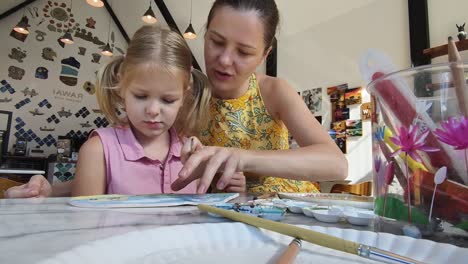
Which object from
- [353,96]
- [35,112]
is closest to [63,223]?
[353,96]

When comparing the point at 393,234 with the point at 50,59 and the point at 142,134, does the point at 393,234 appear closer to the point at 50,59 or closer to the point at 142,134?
the point at 142,134

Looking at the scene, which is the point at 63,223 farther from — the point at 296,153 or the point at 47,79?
the point at 47,79

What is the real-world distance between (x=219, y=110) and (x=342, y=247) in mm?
1020

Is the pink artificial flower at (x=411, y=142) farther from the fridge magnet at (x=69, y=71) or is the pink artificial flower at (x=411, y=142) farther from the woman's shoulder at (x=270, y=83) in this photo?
the fridge magnet at (x=69, y=71)

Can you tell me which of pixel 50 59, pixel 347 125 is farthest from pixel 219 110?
pixel 50 59

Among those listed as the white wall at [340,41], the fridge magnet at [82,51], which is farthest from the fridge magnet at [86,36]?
the white wall at [340,41]

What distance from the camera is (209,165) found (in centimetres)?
58

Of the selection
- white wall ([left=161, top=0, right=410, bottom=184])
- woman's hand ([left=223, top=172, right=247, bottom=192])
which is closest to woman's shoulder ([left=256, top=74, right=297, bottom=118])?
woman's hand ([left=223, top=172, right=247, bottom=192])

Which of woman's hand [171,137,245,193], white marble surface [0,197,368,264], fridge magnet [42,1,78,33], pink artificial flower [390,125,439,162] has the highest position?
fridge magnet [42,1,78,33]

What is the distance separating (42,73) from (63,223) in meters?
5.11

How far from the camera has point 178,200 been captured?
1.81 feet

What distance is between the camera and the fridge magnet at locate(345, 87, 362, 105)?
9.55 ft

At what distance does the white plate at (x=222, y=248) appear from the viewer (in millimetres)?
261

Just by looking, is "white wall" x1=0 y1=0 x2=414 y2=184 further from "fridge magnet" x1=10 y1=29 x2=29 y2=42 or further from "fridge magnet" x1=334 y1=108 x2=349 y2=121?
"fridge magnet" x1=10 y1=29 x2=29 y2=42
